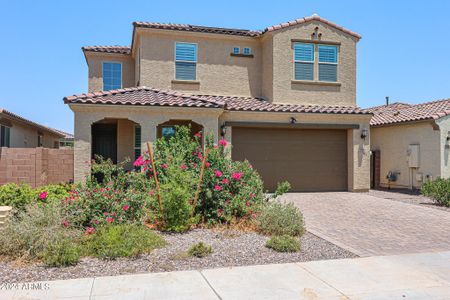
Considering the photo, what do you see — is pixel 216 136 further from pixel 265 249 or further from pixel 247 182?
pixel 265 249

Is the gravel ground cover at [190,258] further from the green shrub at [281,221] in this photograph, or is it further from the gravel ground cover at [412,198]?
the gravel ground cover at [412,198]

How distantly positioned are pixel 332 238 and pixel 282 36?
1093 cm

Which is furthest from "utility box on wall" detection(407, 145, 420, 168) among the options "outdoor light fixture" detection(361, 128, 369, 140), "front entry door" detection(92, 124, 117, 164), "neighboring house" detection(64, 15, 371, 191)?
"front entry door" detection(92, 124, 117, 164)

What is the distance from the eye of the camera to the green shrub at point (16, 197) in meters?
8.54

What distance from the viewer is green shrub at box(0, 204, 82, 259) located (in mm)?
6648

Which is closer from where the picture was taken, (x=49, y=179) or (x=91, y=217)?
(x=91, y=217)

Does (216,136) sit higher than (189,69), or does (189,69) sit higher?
(189,69)

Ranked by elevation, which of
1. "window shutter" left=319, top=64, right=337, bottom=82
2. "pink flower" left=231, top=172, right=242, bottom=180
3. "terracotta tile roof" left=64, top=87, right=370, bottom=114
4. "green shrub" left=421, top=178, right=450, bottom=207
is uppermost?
"window shutter" left=319, top=64, right=337, bottom=82

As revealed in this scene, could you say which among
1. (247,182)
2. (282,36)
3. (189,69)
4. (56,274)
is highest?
(282,36)

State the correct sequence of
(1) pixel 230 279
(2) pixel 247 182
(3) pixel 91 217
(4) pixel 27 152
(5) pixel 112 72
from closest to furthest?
(1) pixel 230 279, (3) pixel 91 217, (2) pixel 247 182, (4) pixel 27 152, (5) pixel 112 72

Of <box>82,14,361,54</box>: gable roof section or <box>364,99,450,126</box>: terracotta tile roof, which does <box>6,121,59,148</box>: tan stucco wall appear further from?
<box>364,99,450,126</box>: terracotta tile roof

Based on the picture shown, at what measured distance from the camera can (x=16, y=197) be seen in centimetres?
870

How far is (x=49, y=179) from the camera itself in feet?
44.3

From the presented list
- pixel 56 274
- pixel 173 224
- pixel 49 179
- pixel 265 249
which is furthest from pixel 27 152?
pixel 265 249
